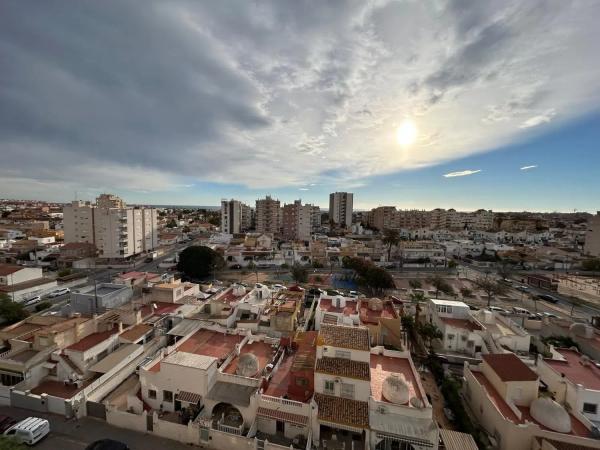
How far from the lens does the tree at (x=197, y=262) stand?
46.7 metres

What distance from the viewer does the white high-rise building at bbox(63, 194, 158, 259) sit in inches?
2315

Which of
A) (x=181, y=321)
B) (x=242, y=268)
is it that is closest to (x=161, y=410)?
(x=181, y=321)

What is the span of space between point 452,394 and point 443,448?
503cm

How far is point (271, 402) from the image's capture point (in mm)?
13656

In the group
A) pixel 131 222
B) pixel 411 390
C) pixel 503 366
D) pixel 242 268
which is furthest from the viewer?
pixel 131 222

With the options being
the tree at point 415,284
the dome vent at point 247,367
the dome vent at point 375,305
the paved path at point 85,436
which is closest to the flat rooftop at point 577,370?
the dome vent at point 375,305

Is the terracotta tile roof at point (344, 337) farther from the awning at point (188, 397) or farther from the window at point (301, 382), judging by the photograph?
the awning at point (188, 397)

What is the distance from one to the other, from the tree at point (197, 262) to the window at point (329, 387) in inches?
1453

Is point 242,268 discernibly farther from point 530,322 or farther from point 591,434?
point 591,434

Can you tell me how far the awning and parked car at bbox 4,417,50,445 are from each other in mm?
5907

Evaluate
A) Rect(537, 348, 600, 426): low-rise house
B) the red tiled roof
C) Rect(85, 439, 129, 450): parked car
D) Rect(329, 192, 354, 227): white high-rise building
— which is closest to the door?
Rect(85, 439, 129, 450): parked car

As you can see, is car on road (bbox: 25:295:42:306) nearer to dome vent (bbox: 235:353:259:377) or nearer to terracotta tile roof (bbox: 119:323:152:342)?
terracotta tile roof (bbox: 119:323:152:342)

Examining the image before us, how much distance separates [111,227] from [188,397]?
5584 centimetres

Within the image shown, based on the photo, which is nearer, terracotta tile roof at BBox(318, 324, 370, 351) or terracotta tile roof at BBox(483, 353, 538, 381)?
terracotta tile roof at BBox(318, 324, 370, 351)
